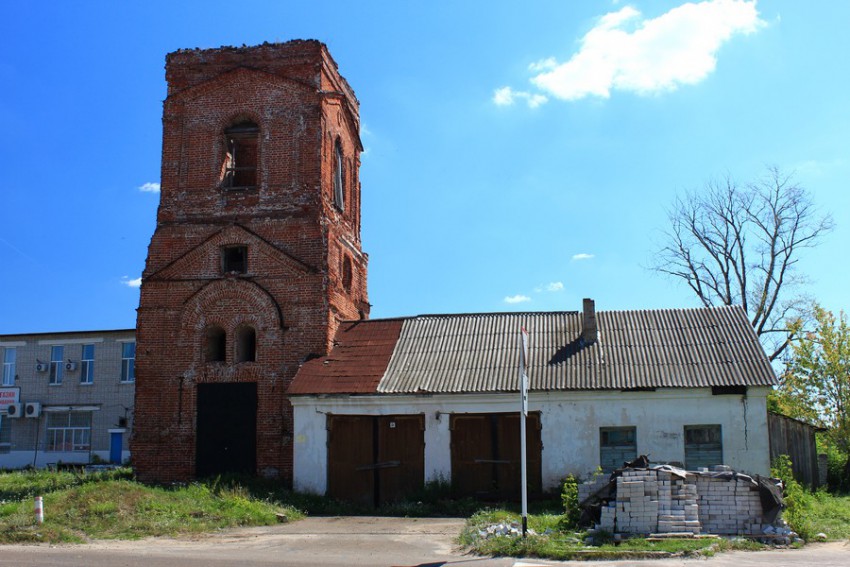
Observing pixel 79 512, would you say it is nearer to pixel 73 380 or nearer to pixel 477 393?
pixel 477 393

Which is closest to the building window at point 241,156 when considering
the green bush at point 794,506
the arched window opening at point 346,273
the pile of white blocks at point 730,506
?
the arched window opening at point 346,273

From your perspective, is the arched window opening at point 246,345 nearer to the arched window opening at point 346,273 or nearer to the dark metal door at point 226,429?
the dark metal door at point 226,429

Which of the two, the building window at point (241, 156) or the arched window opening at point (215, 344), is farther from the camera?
the building window at point (241, 156)

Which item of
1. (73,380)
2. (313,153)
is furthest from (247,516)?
(73,380)

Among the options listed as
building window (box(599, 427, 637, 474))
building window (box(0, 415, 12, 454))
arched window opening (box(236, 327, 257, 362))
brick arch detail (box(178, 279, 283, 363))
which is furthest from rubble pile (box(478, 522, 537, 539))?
building window (box(0, 415, 12, 454))

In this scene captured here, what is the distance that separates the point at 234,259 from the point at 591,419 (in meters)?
10.3

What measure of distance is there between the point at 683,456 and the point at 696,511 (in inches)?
212

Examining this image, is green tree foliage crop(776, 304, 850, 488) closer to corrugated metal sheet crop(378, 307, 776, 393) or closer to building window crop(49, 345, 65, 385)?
corrugated metal sheet crop(378, 307, 776, 393)

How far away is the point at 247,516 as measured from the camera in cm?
1641

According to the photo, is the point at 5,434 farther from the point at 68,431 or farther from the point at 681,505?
the point at 681,505

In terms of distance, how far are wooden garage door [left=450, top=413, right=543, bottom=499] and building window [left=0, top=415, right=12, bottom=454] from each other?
85.8ft

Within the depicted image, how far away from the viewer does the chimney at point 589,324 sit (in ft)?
67.4

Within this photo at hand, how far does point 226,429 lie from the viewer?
821 inches

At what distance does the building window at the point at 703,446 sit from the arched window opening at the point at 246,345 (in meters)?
10.6
